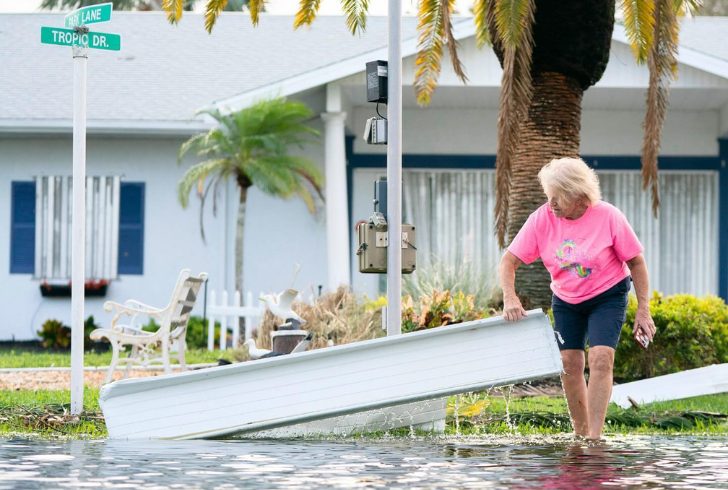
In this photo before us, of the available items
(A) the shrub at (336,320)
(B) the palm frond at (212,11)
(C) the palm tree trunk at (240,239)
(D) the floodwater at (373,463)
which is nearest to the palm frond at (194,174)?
(C) the palm tree trunk at (240,239)

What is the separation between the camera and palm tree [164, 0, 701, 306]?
12.1 m

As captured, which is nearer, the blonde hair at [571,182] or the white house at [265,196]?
the blonde hair at [571,182]

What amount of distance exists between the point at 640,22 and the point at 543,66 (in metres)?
1.13

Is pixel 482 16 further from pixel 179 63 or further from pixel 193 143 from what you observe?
pixel 179 63

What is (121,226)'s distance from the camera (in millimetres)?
19797

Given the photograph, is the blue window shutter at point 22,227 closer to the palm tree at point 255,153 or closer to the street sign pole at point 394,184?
the palm tree at point 255,153

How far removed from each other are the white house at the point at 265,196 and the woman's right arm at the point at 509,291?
10.6m

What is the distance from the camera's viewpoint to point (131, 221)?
19.8 m

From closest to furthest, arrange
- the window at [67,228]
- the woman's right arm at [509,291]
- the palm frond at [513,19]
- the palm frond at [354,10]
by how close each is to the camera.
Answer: the woman's right arm at [509,291] → the palm frond at [513,19] → the palm frond at [354,10] → the window at [67,228]

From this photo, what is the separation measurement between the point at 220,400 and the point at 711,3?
4142 cm

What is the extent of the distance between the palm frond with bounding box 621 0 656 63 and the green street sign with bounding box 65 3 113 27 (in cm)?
599

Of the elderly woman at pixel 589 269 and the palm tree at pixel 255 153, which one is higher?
the palm tree at pixel 255 153

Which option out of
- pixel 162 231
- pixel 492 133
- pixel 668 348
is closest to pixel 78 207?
pixel 668 348

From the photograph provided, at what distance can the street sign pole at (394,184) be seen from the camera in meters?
9.27
